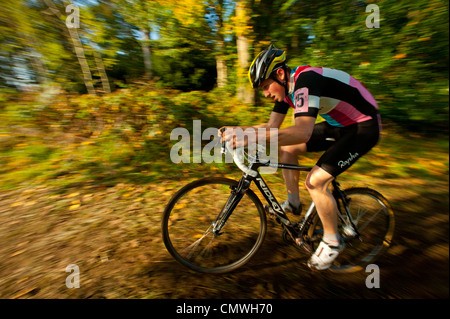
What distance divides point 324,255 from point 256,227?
3.25ft

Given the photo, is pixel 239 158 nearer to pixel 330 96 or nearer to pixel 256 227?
pixel 330 96

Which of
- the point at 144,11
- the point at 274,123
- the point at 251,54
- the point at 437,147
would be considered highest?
the point at 144,11

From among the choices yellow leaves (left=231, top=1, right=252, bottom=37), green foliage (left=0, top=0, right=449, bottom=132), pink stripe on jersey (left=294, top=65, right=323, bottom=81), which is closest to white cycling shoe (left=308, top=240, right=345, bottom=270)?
pink stripe on jersey (left=294, top=65, right=323, bottom=81)

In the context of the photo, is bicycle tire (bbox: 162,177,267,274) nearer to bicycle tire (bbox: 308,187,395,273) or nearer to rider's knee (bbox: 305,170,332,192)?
rider's knee (bbox: 305,170,332,192)

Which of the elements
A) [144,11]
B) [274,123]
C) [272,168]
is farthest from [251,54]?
[272,168]

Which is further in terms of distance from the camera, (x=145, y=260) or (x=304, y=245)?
(x=145, y=260)

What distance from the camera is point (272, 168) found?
238cm

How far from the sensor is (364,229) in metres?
2.92

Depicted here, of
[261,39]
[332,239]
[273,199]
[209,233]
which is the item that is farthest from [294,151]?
[261,39]

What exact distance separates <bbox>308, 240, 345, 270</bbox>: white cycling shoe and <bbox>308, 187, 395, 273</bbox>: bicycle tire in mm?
174

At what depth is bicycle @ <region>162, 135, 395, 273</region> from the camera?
235cm

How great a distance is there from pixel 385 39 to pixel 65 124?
7.54 m

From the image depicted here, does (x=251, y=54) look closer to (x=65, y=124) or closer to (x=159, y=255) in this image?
(x=65, y=124)

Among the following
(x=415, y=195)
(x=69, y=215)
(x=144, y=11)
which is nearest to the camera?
(x=69, y=215)
